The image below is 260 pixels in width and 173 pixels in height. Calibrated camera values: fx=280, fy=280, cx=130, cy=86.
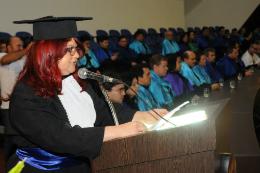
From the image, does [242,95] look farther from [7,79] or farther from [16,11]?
[16,11]

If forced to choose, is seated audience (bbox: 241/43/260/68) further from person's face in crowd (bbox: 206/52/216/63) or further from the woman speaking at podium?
the woman speaking at podium

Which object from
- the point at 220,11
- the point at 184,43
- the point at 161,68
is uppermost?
the point at 220,11

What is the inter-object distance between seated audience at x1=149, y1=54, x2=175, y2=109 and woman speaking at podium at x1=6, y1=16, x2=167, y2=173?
268cm

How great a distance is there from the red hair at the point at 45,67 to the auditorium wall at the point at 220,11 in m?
13.0

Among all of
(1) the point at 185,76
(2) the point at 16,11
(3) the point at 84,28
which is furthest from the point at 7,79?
(3) the point at 84,28

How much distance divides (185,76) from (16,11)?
4082 millimetres

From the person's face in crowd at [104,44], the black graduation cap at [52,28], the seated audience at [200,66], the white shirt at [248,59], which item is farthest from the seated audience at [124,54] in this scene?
the black graduation cap at [52,28]

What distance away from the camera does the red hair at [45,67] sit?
47.6 inches

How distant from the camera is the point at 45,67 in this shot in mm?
1208

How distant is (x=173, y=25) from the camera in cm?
1216

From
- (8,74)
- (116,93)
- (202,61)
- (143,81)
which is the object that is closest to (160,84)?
(143,81)

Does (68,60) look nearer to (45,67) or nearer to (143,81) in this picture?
(45,67)

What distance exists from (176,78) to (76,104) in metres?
3.61

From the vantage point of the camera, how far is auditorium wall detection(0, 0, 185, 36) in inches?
251
